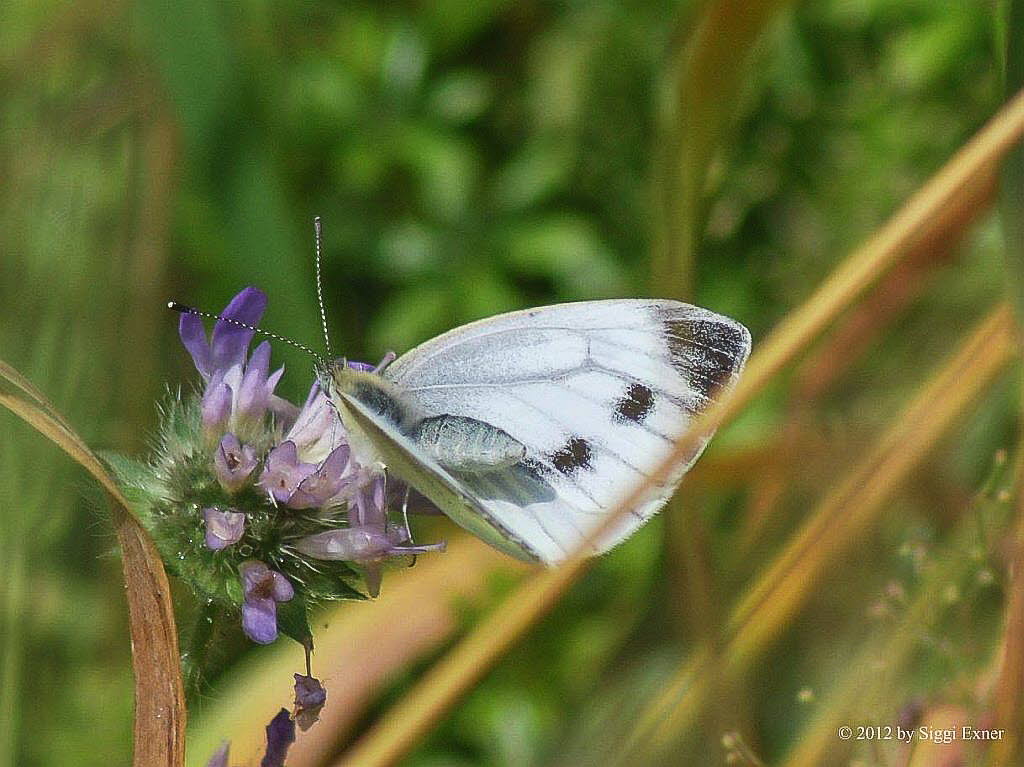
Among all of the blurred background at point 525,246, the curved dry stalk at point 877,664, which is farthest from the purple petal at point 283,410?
the curved dry stalk at point 877,664

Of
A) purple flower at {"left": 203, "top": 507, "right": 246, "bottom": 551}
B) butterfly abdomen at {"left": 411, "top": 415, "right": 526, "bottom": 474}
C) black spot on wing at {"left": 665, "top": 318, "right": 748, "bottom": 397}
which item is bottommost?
butterfly abdomen at {"left": 411, "top": 415, "right": 526, "bottom": 474}

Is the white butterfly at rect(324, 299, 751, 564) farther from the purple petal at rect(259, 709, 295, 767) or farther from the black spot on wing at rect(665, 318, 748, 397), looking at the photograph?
the purple petal at rect(259, 709, 295, 767)

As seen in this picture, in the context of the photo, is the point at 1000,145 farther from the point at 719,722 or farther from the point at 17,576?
the point at 17,576

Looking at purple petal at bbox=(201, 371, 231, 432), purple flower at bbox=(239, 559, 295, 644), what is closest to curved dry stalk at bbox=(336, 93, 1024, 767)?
purple flower at bbox=(239, 559, 295, 644)

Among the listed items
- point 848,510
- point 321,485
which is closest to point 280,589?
point 321,485

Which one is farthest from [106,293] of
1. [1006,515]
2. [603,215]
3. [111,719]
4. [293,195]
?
[1006,515]

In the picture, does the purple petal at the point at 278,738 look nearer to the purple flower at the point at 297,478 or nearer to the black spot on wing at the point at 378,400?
the purple flower at the point at 297,478
